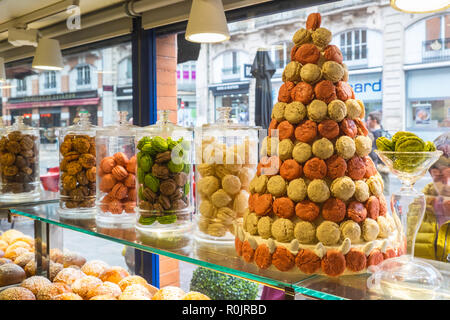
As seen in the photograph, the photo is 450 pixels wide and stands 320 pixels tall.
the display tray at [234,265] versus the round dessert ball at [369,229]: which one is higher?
the round dessert ball at [369,229]

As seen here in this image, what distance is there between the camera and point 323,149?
93cm

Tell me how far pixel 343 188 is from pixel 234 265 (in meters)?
0.30

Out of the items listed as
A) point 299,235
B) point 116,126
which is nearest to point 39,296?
point 116,126

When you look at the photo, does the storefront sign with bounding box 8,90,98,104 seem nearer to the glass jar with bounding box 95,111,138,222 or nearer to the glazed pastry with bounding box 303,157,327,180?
the glass jar with bounding box 95,111,138,222

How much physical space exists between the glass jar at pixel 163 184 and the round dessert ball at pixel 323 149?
20.5 inches

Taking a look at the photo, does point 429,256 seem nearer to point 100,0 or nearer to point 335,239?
point 335,239

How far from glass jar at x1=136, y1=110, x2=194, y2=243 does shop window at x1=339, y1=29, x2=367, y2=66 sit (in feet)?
2.74

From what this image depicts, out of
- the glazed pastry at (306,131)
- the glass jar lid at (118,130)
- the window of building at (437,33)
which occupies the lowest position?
the glazed pastry at (306,131)

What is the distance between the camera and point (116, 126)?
1.61 metres

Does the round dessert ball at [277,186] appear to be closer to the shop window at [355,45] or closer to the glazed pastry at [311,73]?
the glazed pastry at [311,73]

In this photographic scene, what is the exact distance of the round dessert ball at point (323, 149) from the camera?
3.04 ft

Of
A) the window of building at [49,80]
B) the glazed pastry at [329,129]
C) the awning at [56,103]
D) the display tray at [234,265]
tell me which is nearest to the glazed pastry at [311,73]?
Answer: the glazed pastry at [329,129]

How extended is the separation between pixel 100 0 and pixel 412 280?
6.56 feet

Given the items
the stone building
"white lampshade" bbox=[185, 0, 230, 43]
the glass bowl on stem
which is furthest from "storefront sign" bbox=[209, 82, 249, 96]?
the glass bowl on stem
